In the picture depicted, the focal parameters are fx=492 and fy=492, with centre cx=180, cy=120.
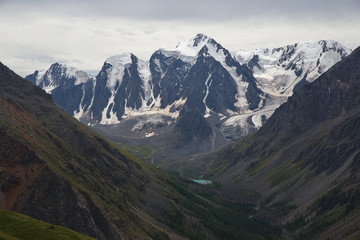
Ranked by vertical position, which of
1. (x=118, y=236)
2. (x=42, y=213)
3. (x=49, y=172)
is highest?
(x=49, y=172)

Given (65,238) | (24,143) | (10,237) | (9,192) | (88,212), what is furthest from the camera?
(24,143)

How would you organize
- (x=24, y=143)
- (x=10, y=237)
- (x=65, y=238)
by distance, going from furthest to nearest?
(x=24, y=143), (x=65, y=238), (x=10, y=237)

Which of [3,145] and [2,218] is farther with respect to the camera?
[3,145]

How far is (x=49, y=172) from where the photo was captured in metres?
187

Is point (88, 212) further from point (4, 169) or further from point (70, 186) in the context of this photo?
point (4, 169)

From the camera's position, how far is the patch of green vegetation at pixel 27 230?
433ft

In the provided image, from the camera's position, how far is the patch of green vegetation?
433 ft

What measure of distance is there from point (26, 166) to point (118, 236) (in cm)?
4426

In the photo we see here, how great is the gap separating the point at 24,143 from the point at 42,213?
36074 mm

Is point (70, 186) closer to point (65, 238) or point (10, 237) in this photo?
point (65, 238)

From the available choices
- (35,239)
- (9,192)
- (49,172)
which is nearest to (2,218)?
(35,239)

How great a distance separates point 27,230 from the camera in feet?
445

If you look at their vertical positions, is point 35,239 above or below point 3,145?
below

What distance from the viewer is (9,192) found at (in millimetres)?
173000
